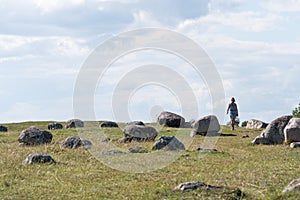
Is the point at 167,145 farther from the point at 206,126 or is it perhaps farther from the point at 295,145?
the point at 206,126

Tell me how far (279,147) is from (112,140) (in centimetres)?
1055

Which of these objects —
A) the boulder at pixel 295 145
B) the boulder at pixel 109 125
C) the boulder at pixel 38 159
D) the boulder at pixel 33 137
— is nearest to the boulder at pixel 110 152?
the boulder at pixel 38 159

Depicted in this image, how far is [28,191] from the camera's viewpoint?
774 inches

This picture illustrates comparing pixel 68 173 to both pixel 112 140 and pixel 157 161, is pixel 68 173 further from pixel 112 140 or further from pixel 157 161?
pixel 112 140

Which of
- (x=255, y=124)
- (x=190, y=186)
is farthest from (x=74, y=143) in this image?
(x=255, y=124)

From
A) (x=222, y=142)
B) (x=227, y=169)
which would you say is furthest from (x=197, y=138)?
(x=227, y=169)

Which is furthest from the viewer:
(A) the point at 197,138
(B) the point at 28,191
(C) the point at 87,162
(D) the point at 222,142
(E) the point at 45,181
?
(A) the point at 197,138

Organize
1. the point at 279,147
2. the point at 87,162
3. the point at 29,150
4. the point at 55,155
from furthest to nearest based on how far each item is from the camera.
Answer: the point at 279,147 → the point at 29,150 → the point at 55,155 → the point at 87,162

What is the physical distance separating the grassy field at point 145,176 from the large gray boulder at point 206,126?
1157 cm

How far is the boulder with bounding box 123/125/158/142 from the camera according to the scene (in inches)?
1477

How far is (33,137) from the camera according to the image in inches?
1374

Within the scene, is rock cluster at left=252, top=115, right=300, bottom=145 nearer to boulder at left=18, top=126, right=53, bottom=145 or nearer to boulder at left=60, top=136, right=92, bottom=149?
boulder at left=60, top=136, right=92, bottom=149

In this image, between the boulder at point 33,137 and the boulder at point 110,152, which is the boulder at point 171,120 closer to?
the boulder at point 33,137

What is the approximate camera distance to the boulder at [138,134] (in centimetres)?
3751
